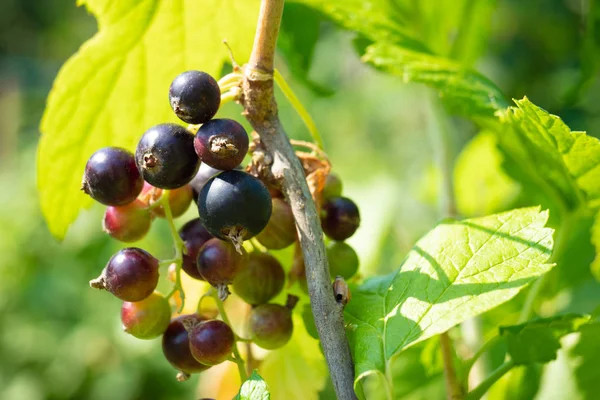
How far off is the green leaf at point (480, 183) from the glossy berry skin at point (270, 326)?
0.79 meters

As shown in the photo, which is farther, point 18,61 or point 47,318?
point 18,61

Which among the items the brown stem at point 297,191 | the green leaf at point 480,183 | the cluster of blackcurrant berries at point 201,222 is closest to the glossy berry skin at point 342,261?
the cluster of blackcurrant berries at point 201,222

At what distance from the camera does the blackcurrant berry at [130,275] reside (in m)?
0.69

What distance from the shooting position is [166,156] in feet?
2.12

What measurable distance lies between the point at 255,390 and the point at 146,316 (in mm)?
164

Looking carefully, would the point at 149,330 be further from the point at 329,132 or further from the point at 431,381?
the point at 329,132

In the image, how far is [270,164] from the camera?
690 mm

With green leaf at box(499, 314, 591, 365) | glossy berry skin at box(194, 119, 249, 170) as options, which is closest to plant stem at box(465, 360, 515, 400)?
green leaf at box(499, 314, 591, 365)

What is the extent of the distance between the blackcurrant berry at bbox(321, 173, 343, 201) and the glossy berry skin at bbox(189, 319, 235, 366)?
202mm

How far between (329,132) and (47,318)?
6.27 feet

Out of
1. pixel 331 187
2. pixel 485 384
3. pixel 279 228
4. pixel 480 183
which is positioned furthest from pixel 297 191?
pixel 480 183

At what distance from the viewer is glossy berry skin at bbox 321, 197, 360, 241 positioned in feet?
2.58

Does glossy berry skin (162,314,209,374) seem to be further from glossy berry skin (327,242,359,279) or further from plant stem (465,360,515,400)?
plant stem (465,360,515,400)

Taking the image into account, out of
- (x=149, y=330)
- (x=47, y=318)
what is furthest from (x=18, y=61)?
(x=149, y=330)
